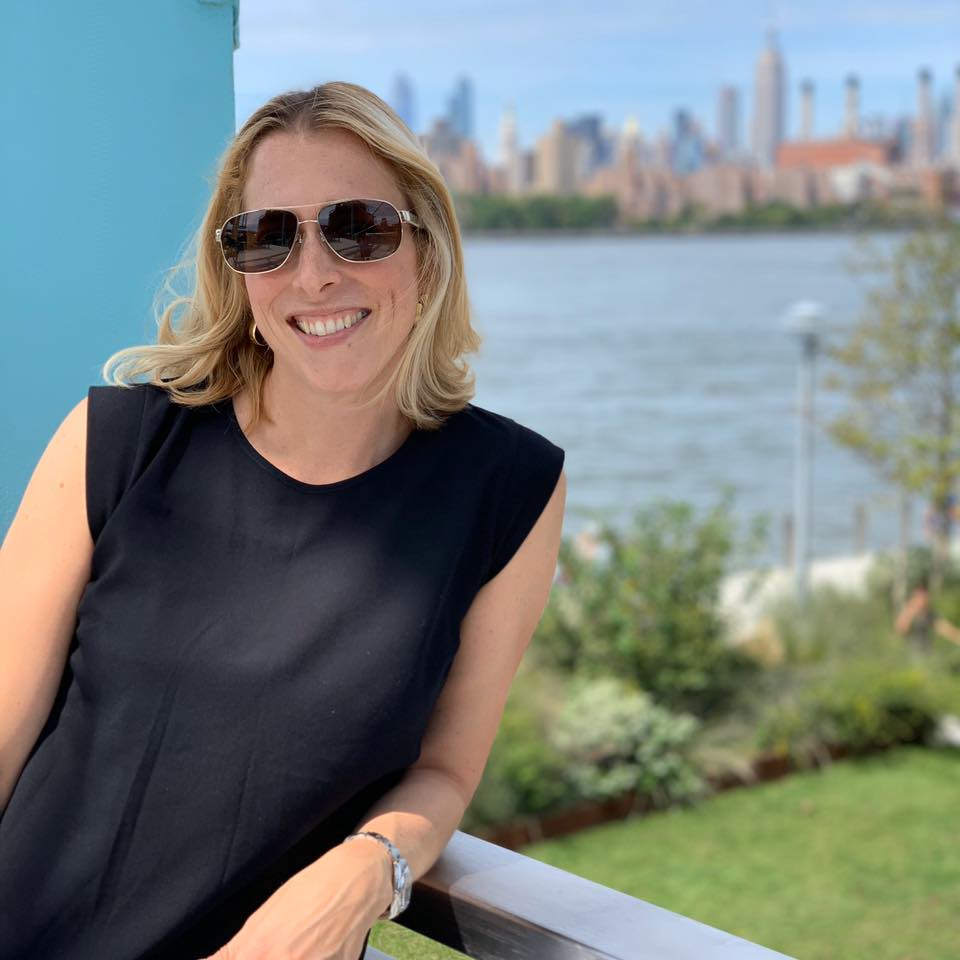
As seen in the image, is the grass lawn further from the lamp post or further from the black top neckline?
the black top neckline

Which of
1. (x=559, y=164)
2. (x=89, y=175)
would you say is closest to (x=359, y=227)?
(x=89, y=175)

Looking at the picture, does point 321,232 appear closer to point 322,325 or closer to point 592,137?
point 322,325

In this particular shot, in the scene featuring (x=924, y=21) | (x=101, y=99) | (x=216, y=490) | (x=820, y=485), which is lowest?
(x=820, y=485)

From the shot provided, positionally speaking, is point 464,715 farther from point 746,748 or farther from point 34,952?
point 746,748

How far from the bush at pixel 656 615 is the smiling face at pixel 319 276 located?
605 cm

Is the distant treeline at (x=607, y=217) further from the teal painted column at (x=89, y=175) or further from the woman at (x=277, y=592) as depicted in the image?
the woman at (x=277, y=592)

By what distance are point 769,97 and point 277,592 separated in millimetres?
77762

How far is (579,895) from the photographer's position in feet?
3.63

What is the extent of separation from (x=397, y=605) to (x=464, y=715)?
151 mm

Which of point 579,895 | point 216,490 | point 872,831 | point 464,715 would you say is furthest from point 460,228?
point 872,831

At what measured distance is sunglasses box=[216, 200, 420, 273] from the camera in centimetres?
135

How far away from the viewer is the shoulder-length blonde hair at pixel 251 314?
53.7 inches

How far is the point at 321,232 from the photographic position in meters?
1.35

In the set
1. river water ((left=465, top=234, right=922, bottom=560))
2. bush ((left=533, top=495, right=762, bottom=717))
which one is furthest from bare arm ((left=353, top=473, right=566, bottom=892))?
bush ((left=533, top=495, right=762, bottom=717))
